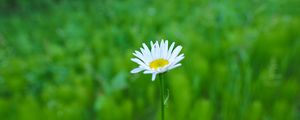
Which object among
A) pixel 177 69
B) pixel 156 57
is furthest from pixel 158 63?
pixel 177 69

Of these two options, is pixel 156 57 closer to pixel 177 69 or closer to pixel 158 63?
pixel 158 63

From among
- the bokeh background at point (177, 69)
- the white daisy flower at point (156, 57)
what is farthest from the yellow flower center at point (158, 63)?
the bokeh background at point (177, 69)

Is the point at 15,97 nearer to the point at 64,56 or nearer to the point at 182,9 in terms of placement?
the point at 64,56

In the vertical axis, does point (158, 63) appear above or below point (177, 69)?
below

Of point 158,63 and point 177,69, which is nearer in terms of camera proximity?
point 158,63

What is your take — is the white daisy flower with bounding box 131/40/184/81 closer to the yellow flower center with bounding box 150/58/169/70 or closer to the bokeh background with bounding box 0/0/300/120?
the yellow flower center with bounding box 150/58/169/70

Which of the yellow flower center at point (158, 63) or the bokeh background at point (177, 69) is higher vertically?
the bokeh background at point (177, 69)

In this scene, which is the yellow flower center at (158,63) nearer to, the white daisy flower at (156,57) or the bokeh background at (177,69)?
the white daisy flower at (156,57)

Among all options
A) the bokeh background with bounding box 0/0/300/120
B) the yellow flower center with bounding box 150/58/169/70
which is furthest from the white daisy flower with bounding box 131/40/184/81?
the bokeh background with bounding box 0/0/300/120

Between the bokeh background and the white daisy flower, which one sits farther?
the bokeh background
